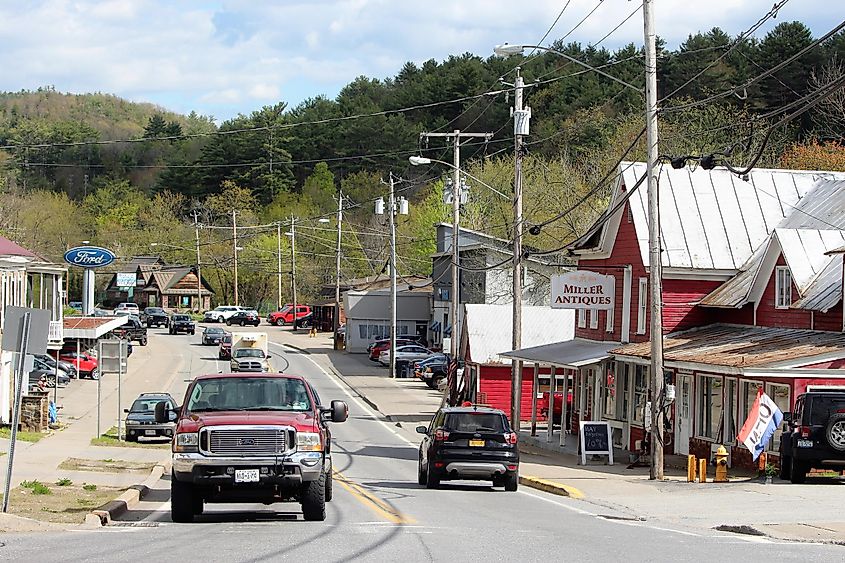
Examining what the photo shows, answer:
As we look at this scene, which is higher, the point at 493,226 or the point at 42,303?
the point at 493,226

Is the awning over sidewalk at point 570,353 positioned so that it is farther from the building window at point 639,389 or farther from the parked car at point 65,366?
the parked car at point 65,366

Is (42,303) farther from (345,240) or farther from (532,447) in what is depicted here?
(345,240)

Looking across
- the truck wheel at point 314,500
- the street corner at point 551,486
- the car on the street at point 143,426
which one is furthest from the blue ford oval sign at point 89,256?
the truck wheel at point 314,500

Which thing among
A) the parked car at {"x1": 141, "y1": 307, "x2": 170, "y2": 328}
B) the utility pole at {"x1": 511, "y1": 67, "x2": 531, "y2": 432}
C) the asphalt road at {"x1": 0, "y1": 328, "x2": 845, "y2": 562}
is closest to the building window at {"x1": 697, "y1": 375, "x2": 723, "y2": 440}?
the utility pole at {"x1": 511, "y1": 67, "x2": 531, "y2": 432}

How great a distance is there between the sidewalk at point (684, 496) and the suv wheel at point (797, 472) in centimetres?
22

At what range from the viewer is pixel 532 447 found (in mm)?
38344

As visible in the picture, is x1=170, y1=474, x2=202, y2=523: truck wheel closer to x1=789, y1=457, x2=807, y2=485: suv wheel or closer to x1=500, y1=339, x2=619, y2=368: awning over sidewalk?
x1=789, y1=457, x2=807, y2=485: suv wheel

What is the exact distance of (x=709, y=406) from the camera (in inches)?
1256

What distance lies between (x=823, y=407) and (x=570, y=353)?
1434 centimetres

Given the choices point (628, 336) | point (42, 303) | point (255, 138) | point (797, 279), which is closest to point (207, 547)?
point (797, 279)

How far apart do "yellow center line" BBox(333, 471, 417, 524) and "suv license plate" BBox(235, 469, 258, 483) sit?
2294 mm

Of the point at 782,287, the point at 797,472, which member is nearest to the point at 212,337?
the point at 782,287

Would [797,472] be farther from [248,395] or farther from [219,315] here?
[219,315]

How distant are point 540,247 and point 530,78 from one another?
47.0 m
